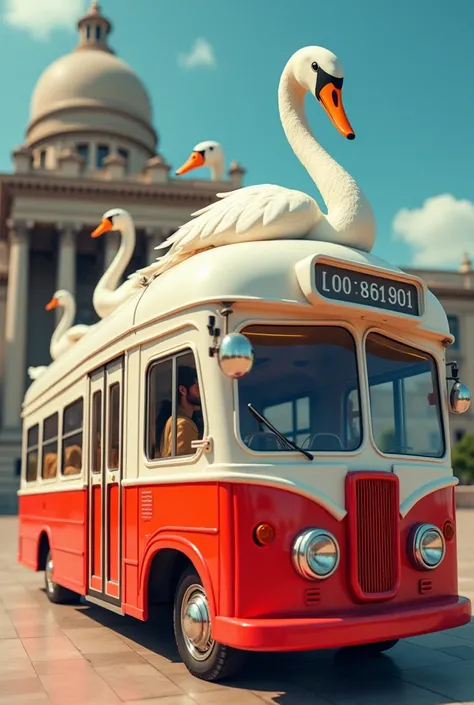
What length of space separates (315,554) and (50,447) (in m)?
5.57

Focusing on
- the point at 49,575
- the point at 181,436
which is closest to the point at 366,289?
the point at 181,436

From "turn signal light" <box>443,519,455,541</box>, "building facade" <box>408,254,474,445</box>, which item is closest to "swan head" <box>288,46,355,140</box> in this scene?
"turn signal light" <box>443,519,455,541</box>

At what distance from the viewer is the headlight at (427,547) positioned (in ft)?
18.2

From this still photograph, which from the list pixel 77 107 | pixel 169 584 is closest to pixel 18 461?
pixel 77 107

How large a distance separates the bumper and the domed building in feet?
118

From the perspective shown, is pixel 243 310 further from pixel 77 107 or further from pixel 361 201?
pixel 77 107

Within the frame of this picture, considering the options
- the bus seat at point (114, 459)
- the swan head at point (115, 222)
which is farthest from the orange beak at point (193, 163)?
the bus seat at point (114, 459)

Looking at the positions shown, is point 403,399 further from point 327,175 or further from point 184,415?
point 327,175

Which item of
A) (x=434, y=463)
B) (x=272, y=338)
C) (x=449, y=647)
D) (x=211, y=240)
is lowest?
(x=449, y=647)

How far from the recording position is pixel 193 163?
10.9 meters

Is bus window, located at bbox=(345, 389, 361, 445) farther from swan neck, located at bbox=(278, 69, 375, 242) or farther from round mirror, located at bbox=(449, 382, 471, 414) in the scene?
swan neck, located at bbox=(278, 69, 375, 242)

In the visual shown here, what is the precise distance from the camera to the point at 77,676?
5.94m

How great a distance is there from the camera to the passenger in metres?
5.61

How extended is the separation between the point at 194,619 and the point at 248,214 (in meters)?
2.96
